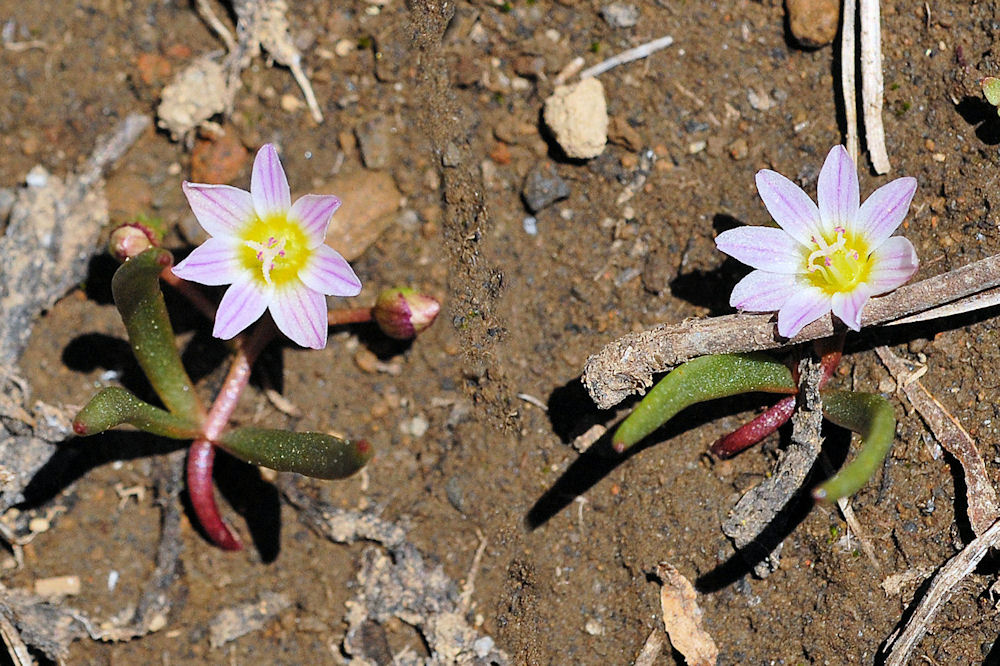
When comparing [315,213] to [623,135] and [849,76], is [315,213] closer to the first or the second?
[623,135]

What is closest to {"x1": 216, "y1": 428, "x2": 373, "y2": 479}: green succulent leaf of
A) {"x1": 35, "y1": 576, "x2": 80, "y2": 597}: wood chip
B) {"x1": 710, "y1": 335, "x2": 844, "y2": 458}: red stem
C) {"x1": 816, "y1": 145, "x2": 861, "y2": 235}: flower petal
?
{"x1": 35, "y1": 576, "x2": 80, "y2": 597}: wood chip

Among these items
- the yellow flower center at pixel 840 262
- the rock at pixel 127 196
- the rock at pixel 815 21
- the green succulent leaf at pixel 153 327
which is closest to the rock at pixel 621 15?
the rock at pixel 815 21

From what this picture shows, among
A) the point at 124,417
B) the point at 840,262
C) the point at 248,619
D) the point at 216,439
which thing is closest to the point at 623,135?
the point at 840,262

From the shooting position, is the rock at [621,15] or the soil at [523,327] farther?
the rock at [621,15]

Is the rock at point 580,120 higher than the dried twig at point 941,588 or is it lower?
higher

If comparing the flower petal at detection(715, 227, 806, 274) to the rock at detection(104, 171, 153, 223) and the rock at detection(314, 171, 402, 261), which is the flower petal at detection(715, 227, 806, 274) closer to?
the rock at detection(314, 171, 402, 261)

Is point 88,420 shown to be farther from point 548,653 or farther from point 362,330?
point 548,653

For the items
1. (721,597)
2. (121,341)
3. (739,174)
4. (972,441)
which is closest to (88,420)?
(121,341)

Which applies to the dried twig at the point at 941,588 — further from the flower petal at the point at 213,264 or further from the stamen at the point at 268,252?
the flower petal at the point at 213,264
